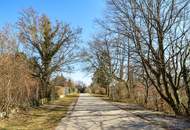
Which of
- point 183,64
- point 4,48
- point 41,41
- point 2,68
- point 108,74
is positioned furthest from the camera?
point 108,74

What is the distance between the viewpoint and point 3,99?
682 inches

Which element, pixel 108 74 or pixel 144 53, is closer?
pixel 144 53

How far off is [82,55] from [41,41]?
660cm

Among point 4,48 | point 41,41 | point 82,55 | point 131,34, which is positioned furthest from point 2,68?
point 82,55

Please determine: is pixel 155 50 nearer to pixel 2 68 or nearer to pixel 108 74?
pixel 2 68

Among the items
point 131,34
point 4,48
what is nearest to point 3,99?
point 4,48

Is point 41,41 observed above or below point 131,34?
above

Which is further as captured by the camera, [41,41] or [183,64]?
[41,41]

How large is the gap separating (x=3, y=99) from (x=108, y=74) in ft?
111

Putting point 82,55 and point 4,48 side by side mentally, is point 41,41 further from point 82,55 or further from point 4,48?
point 4,48

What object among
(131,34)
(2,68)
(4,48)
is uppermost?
(131,34)

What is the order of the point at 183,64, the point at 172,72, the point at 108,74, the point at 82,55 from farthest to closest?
the point at 108,74
the point at 82,55
the point at 172,72
the point at 183,64

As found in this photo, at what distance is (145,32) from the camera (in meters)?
22.5

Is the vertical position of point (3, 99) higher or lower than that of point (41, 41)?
lower
